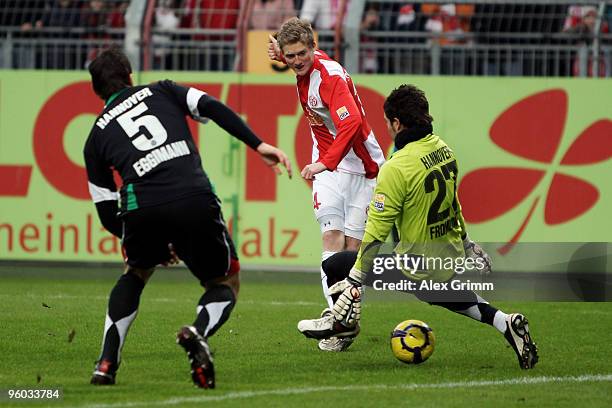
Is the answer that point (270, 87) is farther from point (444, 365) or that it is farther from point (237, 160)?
point (444, 365)

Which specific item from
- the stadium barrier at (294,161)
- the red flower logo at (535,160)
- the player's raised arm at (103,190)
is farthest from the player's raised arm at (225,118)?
the red flower logo at (535,160)

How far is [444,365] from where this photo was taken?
26.4 ft

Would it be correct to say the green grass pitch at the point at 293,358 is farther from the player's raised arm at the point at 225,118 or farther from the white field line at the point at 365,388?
the player's raised arm at the point at 225,118

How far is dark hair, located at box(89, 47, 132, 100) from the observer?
271 inches

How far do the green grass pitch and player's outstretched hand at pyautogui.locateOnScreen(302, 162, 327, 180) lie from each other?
121 centimetres

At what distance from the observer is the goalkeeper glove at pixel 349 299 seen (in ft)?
24.5

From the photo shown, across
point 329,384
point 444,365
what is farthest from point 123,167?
point 444,365

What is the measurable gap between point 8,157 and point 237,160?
2750mm

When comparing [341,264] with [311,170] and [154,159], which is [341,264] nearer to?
[311,170]

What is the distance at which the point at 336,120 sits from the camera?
8758 millimetres

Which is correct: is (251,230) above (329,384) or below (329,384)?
below

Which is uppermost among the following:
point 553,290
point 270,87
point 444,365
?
point 270,87

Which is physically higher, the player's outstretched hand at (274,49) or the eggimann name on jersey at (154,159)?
the player's outstretched hand at (274,49)

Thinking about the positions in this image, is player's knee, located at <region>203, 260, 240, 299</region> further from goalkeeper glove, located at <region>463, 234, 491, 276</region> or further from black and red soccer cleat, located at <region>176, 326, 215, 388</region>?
goalkeeper glove, located at <region>463, 234, 491, 276</region>
